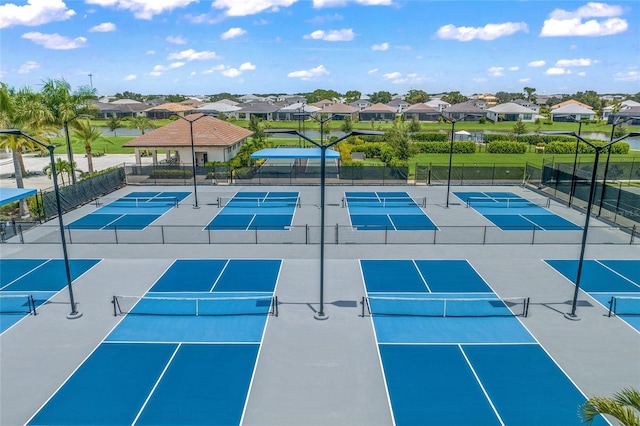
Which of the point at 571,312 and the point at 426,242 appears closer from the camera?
the point at 571,312

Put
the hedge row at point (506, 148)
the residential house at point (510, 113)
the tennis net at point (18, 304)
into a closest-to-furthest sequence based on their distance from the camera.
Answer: the tennis net at point (18, 304)
the hedge row at point (506, 148)
the residential house at point (510, 113)

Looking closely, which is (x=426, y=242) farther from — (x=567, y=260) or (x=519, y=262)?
(x=567, y=260)

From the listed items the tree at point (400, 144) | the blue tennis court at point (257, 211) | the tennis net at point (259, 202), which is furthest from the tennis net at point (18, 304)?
the tree at point (400, 144)

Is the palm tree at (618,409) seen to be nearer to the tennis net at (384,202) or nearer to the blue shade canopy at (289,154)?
the tennis net at (384,202)

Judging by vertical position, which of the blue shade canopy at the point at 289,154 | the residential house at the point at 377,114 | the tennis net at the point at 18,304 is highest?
the residential house at the point at 377,114

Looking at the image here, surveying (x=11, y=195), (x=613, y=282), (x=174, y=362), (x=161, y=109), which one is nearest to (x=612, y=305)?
(x=613, y=282)

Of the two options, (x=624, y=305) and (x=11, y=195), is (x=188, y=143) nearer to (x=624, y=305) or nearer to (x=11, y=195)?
(x=11, y=195)

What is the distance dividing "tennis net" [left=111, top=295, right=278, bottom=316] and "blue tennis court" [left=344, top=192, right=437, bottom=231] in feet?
31.5

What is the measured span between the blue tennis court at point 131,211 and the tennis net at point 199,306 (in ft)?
33.6

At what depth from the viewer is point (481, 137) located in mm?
71250

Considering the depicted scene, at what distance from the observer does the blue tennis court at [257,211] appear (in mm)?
27773

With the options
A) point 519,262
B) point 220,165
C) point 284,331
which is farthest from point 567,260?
point 220,165

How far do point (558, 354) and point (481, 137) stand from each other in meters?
61.9

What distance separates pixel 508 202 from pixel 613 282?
14616 mm
